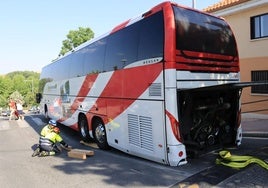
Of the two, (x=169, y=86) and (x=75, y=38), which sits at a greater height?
(x=75, y=38)

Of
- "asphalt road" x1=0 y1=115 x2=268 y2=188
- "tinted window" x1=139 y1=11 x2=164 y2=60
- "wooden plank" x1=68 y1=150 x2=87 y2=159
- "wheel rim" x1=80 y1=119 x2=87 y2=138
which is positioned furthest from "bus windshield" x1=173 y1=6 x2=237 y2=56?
"wheel rim" x1=80 y1=119 x2=87 y2=138

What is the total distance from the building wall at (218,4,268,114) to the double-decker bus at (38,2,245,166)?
341 inches

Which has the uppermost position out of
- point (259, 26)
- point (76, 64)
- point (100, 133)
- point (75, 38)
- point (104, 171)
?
point (75, 38)

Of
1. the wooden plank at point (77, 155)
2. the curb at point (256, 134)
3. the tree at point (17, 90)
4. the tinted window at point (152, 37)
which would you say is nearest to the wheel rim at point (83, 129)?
the wooden plank at point (77, 155)

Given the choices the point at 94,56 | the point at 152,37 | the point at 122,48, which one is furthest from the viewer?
the point at 94,56

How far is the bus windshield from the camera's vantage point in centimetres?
717

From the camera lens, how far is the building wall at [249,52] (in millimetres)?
16484

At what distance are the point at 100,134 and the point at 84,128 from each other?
71.0 inches

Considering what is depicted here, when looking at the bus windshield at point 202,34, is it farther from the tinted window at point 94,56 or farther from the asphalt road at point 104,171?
Answer: the tinted window at point 94,56

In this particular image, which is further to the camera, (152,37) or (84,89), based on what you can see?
(84,89)

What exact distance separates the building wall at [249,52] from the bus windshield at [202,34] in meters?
8.83

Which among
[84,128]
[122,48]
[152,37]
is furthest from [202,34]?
[84,128]

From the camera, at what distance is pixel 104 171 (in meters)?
7.51

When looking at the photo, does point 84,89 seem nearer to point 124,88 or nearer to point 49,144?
point 49,144
